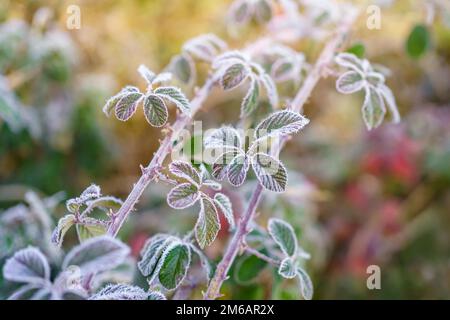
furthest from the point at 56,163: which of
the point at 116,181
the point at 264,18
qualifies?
the point at 264,18

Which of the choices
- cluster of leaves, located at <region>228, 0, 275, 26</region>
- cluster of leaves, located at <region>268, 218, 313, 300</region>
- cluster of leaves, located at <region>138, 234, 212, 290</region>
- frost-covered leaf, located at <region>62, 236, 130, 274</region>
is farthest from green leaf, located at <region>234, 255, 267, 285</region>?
cluster of leaves, located at <region>228, 0, 275, 26</region>

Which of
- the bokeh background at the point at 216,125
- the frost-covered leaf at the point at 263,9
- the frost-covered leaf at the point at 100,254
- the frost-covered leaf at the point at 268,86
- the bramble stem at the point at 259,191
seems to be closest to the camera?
the frost-covered leaf at the point at 100,254

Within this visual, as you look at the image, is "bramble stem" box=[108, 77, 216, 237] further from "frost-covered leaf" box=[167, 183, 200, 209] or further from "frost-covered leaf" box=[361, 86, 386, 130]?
"frost-covered leaf" box=[361, 86, 386, 130]

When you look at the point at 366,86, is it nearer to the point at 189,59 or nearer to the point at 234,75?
the point at 234,75

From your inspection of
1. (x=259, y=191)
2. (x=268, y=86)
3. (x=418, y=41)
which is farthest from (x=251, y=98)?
(x=418, y=41)

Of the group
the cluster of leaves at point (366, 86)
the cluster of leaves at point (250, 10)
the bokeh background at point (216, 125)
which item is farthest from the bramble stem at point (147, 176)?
the bokeh background at point (216, 125)

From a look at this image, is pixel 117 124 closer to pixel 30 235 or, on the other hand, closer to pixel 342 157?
pixel 342 157

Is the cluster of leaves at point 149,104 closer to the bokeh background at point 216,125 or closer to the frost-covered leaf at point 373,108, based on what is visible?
the frost-covered leaf at point 373,108
